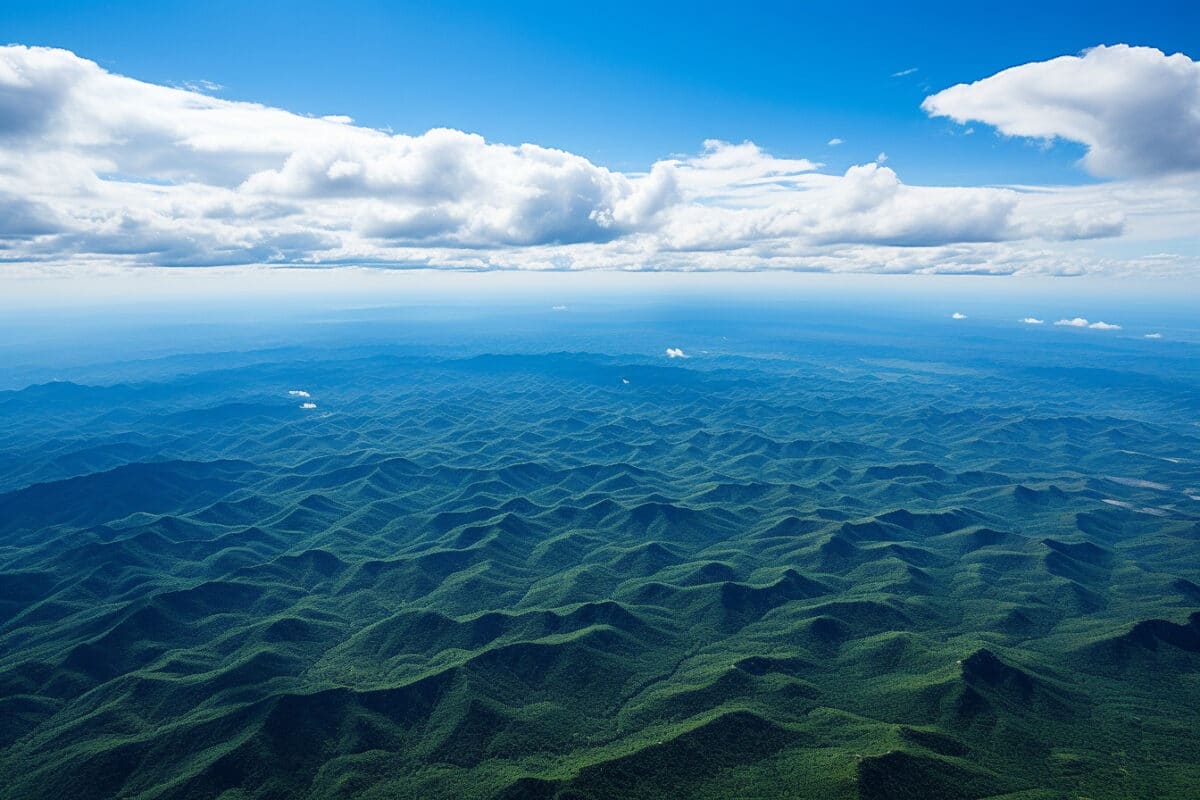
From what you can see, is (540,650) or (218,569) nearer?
(540,650)

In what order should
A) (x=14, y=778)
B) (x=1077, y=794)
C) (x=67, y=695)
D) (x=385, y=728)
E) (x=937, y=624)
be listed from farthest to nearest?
(x=937, y=624), (x=67, y=695), (x=385, y=728), (x=14, y=778), (x=1077, y=794)

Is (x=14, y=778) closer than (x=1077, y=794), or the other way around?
(x=1077, y=794)

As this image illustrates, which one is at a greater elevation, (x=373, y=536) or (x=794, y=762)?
(x=794, y=762)

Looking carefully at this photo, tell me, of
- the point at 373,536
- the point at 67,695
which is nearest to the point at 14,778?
the point at 67,695

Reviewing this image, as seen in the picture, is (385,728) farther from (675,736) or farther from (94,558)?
(94,558)

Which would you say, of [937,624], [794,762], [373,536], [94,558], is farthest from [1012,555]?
[94,558]

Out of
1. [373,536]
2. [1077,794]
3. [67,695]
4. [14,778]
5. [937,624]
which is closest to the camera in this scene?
[1077,794]

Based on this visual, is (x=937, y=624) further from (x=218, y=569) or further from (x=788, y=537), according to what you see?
(x=218, y=569)

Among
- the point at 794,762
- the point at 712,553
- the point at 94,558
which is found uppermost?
the point at 794,762

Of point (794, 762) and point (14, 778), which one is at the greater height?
point (794, 762)
